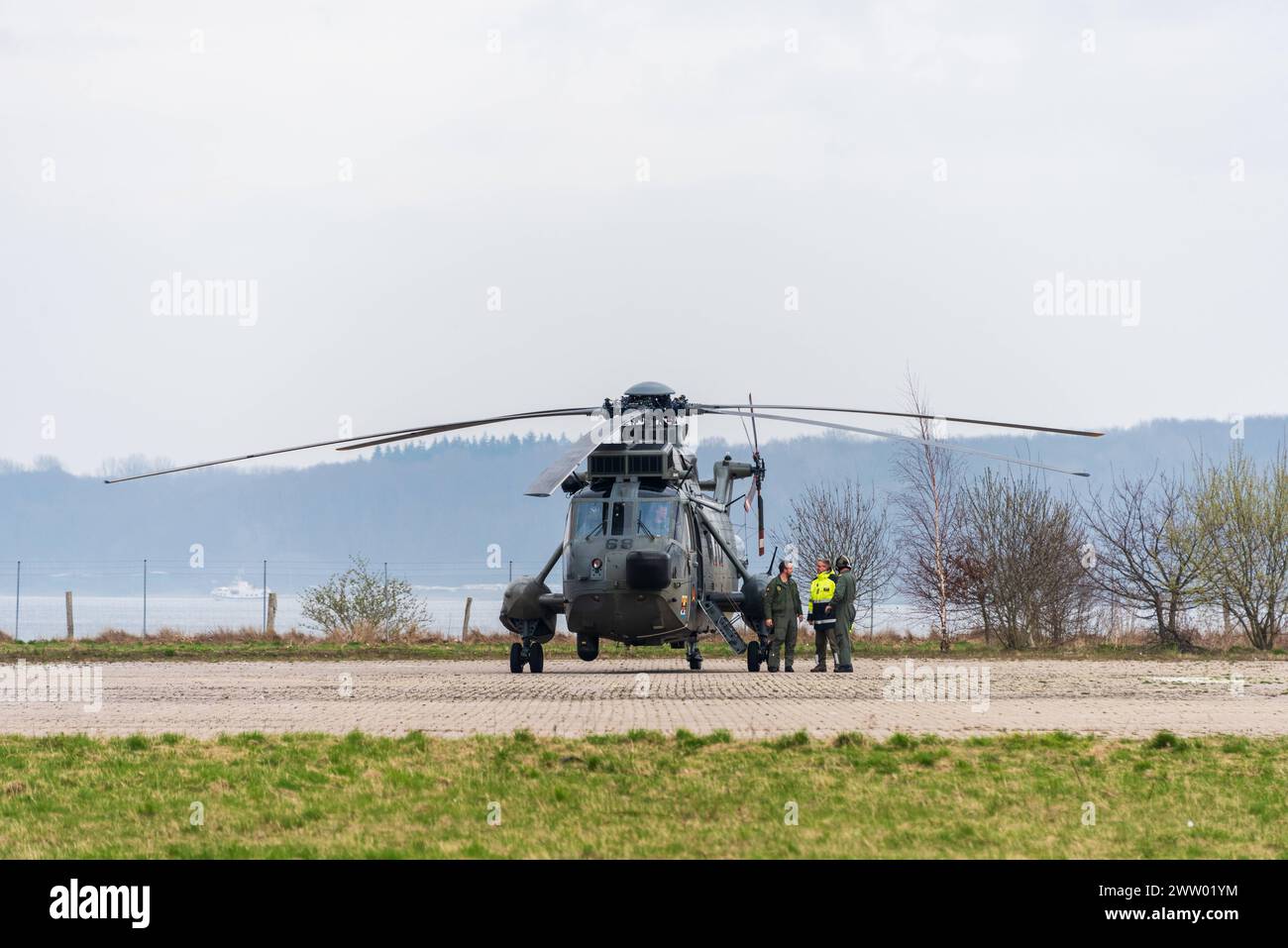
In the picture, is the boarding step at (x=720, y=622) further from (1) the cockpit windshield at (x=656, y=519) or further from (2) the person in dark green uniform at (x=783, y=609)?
(1) the cockpit windshield at (x=656, y=519)

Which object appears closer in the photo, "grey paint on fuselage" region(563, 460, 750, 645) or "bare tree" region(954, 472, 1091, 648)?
"grey paint on fuselage" region(563, 460, 750, 645)

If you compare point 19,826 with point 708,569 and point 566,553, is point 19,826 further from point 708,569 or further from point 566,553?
point 708,569

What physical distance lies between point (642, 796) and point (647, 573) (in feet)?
48.3

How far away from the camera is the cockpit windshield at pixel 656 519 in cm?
2608

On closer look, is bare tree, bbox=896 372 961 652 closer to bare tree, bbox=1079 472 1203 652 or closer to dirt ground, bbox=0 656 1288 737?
bare tree, bbox=1079 472 1203 652

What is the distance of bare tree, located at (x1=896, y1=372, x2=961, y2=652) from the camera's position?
42.2 m

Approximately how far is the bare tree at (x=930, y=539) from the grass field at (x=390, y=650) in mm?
1531

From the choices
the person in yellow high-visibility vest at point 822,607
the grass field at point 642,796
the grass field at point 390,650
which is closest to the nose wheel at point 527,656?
the person in yellow high-visibility vest at point 822,607

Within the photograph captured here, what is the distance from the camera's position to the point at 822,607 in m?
26.7

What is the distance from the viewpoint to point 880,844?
8.90 m

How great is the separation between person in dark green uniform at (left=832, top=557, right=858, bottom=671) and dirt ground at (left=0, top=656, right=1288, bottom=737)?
0.67 m

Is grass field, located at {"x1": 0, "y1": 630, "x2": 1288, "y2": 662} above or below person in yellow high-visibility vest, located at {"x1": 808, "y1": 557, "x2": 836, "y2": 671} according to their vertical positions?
below

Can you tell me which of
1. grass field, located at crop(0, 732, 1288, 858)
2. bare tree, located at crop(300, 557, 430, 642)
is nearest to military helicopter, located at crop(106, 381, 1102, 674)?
grass field, located at crop(0, 732, 1288, 858)

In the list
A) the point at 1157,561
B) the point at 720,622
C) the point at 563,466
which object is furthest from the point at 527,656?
the point at 1157,561
